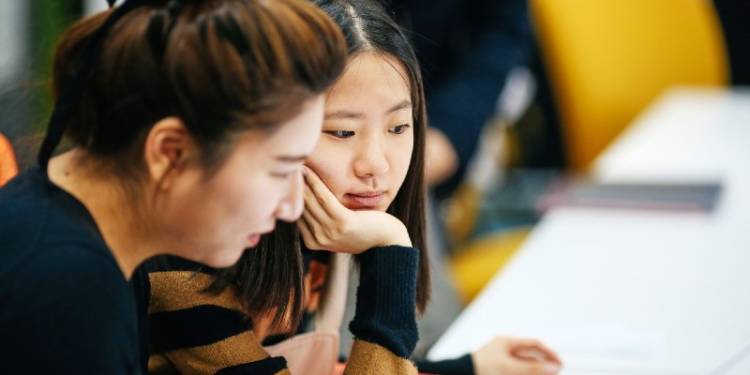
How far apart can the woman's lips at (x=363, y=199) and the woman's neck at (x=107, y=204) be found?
230 mm

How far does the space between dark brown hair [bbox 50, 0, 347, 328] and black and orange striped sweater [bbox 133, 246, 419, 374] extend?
199 mm

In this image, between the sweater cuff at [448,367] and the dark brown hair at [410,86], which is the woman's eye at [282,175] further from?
the sweater cuff at [448,367]

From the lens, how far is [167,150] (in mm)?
783

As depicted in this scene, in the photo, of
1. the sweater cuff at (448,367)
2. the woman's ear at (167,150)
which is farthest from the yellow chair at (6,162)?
the sweater cuff at (448,367)

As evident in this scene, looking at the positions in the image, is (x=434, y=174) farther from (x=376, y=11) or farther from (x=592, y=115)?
(x=376, y=11)

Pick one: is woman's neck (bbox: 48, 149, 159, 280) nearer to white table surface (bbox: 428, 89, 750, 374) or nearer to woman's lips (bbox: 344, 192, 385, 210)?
woman's lips (bbox: 344, 192, 385, 210)

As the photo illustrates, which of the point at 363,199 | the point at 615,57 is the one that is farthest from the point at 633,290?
the point at 615,57

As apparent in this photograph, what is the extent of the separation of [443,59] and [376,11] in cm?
138

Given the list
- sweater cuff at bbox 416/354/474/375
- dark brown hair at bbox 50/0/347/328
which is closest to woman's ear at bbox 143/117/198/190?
dark brown hair at bbox 50/0/347/328

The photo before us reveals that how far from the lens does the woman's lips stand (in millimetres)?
1009

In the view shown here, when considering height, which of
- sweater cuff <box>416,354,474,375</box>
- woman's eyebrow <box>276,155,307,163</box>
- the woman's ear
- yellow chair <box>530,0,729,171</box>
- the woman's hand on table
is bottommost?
the woman's ear

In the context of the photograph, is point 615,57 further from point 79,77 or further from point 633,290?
point 79,77

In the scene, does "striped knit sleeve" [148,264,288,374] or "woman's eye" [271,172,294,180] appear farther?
"striped knit sleeve" [148,264,288,374]

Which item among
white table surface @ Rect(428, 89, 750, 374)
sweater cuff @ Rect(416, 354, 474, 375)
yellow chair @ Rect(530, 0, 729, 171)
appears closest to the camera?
sweater cuff @ Rect(416, 354, 474, 375)
